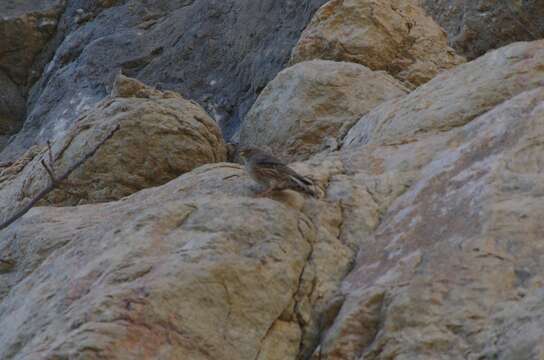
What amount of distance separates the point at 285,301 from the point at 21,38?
1188cm

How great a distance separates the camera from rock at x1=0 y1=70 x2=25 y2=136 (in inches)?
606

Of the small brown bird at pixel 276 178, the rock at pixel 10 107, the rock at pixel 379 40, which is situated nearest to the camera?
the small brown bird at pixel 276 178

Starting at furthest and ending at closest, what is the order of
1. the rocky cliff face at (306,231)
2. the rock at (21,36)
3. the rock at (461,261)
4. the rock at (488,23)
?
the rock at (21,36)
the rock at (488,23)
the rocky cliff face at (306,231)
the rock at (461,261)

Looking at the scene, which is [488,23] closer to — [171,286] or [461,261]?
[461,261]

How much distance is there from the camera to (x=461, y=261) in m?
4.87

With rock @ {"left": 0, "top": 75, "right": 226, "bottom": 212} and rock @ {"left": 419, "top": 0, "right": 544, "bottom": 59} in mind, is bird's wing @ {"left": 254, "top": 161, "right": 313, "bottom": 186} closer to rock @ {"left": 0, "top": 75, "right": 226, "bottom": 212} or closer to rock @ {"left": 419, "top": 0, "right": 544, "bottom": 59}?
rock @ {"left": 0, "top": 75, "right": 226, "bottom": 212}

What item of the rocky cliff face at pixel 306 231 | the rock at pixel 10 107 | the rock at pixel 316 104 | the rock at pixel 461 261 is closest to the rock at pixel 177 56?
the rock at pixel 10 107

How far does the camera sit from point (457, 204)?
535 centimetres

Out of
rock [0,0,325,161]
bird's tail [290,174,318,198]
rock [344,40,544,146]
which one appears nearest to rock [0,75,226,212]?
rock [344,40,544,146]

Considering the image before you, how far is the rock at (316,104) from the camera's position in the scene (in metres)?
9.02

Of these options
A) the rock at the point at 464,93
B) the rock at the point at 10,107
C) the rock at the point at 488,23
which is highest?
the rock at the point at 464,93

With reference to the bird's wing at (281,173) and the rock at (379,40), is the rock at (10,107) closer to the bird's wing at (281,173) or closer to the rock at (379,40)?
the rock at (379,40)

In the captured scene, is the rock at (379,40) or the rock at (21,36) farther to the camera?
the rock at (21,36)

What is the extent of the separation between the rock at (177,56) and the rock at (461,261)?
20.0 ft
